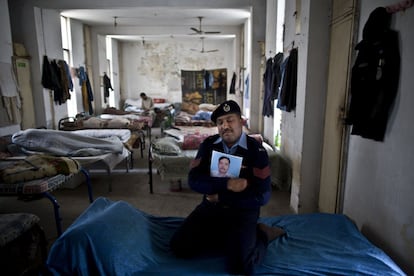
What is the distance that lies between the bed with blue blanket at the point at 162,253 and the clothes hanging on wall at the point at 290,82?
5.61 ft

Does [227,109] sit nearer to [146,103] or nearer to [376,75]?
[376,75]

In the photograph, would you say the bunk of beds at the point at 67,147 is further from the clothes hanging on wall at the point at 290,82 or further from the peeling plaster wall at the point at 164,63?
the peeling plaster wall at the point at 164,63

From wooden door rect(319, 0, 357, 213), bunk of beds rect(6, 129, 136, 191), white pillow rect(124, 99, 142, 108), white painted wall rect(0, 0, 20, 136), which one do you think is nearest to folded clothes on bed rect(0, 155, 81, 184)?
bunk of beds rect(6, 129, 136, 191)

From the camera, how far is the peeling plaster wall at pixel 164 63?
34.0 ft

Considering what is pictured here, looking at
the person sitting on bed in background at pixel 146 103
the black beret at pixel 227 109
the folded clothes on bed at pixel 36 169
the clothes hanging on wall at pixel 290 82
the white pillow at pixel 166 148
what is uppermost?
the clothes hanging on wall at pixel 290 82

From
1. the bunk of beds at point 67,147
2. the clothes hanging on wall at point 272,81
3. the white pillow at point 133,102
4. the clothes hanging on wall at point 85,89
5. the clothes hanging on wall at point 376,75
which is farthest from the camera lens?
the white pillow at point 133,102

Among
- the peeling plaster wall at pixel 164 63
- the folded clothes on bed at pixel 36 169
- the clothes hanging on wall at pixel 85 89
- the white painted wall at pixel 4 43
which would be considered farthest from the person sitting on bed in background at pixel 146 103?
the folded clothes on bed at pixel 36 169

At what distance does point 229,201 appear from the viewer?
1.85m

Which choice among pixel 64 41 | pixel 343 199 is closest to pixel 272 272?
pixel 343 199

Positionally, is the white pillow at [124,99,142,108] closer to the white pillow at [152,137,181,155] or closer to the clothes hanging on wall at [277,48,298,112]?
the white pillow at [152,137,181,155]

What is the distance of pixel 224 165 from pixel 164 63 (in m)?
9.27

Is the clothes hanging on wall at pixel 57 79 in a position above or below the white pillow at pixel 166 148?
above

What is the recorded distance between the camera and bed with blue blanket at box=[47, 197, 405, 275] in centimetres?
160

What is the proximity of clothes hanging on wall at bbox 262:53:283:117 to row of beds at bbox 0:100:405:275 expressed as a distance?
92.9 inches
